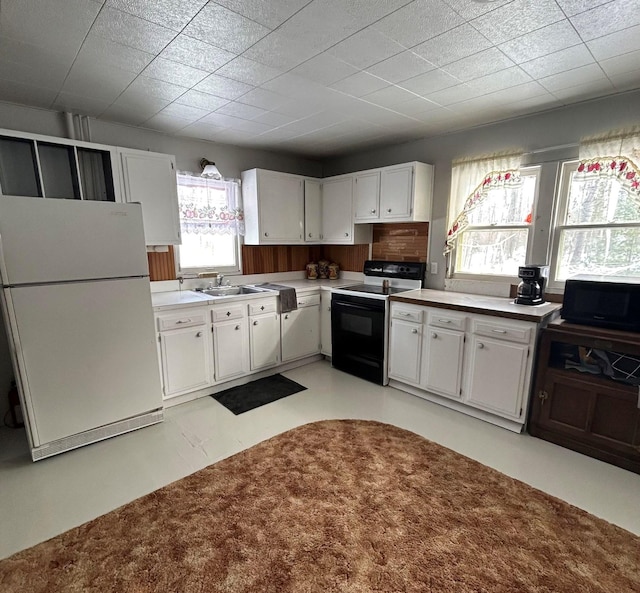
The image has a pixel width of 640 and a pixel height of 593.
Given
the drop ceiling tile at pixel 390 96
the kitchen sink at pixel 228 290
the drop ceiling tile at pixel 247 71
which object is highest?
the drop ceiling tile at pixel 390 96

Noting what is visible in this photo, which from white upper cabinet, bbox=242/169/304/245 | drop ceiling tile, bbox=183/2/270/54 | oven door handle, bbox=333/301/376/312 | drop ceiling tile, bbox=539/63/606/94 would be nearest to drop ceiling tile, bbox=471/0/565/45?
drop ceiling tile, bbox=539/63/606/94

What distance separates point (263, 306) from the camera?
11.5ft

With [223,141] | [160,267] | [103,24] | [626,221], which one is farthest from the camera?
[223,141]

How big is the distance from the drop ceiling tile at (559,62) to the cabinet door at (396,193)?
1.35 meters

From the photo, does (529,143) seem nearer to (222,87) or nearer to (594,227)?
(594,227)

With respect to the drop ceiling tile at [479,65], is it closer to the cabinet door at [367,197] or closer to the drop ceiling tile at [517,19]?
the drop ceiling tile at [517,19]

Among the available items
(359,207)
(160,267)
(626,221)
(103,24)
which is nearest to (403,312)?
(359,207)

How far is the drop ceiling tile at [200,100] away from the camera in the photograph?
8.00 feet

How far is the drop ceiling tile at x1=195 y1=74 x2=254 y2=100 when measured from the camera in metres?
2.23

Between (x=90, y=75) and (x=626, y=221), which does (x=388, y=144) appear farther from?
(x=90, y=75)

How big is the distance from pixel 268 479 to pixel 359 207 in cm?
287

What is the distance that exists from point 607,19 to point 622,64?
0.62 meters

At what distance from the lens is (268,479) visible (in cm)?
211

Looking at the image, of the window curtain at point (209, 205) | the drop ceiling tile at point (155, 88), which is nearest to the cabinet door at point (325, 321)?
the window curtain at point (209, 205)
